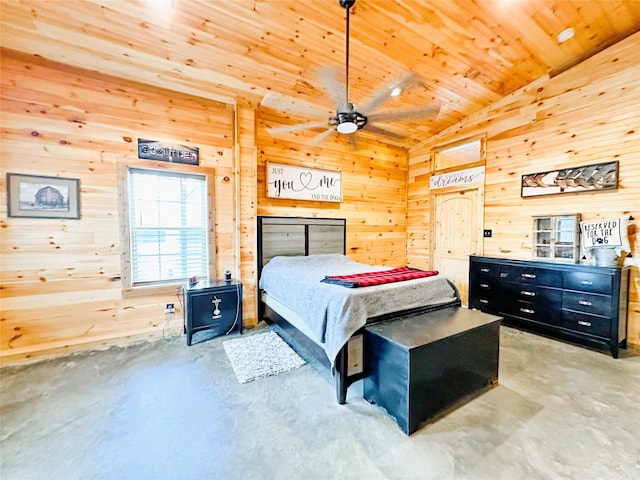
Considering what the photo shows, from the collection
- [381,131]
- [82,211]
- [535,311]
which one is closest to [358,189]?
[381,131]

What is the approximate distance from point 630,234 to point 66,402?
18.2 ft

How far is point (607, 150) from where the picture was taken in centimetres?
309

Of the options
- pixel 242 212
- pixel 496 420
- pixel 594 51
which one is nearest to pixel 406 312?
pixel 496 420

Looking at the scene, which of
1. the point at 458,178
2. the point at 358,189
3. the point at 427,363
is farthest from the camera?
the point at 358,189

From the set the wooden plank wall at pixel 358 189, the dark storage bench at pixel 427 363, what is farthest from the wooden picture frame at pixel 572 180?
the dark storage bench at pixel 427 363

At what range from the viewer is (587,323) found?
9.40 feet

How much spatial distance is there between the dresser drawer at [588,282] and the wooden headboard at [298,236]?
→ 2889 mm

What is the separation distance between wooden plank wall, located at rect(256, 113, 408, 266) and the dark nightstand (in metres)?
1.25

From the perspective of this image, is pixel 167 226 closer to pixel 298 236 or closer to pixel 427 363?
pixel 298 236

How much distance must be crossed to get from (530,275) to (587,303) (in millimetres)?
563

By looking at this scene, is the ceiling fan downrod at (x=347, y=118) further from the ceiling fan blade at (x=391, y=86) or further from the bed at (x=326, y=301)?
the bed at (x=326, y=301)

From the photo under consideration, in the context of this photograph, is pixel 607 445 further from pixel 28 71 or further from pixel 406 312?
pixel 28 71

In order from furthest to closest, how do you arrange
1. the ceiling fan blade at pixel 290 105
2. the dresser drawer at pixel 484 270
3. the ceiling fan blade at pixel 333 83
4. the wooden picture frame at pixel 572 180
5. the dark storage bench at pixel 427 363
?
the dresser drawer at pixel 484 270 < the wooden picture frame at pixel 572 180 < the ceiling fan blade at pixel 290 105 < the ceiling fan blade at pixel 333 83 < the dark storage bench at pixel 427 363

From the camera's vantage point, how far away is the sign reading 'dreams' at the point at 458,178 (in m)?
4.31
